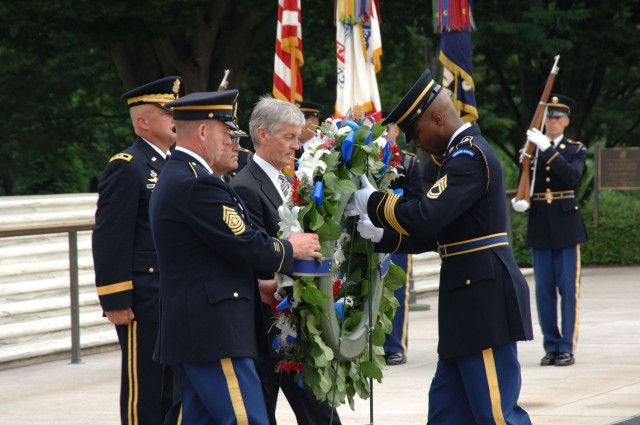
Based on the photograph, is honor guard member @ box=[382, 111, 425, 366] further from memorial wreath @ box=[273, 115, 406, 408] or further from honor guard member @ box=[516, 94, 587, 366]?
memorial wreath @ box=[273, 115, 406, 408]

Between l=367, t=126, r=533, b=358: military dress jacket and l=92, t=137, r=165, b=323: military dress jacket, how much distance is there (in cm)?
126

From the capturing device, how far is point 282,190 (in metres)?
5.96

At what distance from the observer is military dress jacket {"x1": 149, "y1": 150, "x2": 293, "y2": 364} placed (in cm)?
477

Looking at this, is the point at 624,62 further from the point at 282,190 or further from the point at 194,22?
the point at 282,190

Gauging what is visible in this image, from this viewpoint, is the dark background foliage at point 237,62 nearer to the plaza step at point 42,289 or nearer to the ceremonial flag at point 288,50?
the ceremonial flag at point 288,50

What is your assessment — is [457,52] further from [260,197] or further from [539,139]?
[260,197]

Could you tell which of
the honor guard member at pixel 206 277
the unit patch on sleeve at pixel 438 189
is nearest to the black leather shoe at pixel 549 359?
the unit patch on sleeve at pixel 438 189

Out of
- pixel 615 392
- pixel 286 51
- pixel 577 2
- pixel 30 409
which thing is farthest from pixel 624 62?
pixel 30 409

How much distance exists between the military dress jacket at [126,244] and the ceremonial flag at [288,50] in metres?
5.04

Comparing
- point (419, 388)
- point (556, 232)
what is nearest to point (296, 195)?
point (419, 388)

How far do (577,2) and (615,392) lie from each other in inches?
542

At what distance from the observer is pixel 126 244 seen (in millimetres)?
5863

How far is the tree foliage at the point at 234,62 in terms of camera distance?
59.4 ft

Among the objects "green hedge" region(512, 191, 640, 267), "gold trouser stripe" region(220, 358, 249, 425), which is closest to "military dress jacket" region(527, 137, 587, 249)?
"gold trouser stripe" region(220, 358, 249, 425)
